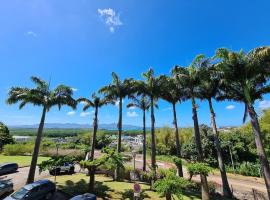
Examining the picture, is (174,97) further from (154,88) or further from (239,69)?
(239,69)

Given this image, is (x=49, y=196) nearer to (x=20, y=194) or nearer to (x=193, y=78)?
(x=20, y=194)

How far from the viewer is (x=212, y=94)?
2625 centimetres

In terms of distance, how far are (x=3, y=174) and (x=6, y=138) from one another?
36623 mm

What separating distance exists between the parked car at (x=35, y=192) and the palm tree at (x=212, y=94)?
1831 cm

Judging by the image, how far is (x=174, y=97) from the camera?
1189 inches

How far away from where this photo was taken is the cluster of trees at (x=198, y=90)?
19667mm

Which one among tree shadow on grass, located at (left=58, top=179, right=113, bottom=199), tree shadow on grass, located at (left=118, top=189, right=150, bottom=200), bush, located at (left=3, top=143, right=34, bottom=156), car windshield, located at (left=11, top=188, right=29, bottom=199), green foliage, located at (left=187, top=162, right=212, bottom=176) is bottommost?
tree shadow on grass, located at (left=118, top=189, right=150, bottom=200)

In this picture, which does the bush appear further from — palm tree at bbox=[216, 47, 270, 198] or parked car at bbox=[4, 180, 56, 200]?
palm tree at bbox=[216, 47, 270, 198]

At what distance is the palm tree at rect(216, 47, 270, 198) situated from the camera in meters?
18.6

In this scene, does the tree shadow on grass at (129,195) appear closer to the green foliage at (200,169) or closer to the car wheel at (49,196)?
the green foliage at (200,169)

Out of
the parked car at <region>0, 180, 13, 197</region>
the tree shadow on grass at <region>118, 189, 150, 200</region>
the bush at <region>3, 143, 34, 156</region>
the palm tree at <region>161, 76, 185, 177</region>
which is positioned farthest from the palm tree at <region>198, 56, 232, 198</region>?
the bush at <region>3, 143, 34, 156</region>

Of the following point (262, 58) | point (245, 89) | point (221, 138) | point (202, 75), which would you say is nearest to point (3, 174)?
point (202, 75)

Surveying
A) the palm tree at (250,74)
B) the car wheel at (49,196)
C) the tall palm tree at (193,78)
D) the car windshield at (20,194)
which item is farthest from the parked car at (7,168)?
the palm tree at (250,74)

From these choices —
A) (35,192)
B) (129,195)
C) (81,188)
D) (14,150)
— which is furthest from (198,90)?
(14,150)
